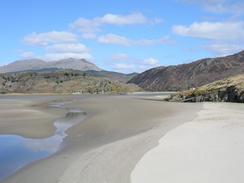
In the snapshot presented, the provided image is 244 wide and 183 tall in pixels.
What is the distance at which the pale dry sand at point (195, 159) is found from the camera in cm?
1180

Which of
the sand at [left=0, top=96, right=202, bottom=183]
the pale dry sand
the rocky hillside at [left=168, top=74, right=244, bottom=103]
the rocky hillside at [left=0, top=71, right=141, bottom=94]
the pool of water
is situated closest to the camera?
the pale dry sand

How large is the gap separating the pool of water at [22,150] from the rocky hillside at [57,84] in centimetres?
13624

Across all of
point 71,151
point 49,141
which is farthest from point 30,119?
point 71,151

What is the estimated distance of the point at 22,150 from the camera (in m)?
20.2

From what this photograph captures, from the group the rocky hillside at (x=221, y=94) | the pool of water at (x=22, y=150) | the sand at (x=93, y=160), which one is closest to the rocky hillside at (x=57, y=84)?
the rocky hillside at (x=221, y=94)

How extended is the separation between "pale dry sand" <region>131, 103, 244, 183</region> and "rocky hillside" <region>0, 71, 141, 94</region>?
14211 cm

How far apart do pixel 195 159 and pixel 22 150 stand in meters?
9.49

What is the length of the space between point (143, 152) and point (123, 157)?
3.31 ft

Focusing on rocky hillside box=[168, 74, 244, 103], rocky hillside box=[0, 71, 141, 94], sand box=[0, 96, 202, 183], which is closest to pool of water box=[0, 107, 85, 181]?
sand box=[0, 96, 202, 183]

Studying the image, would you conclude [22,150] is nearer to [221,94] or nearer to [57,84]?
[221,94]

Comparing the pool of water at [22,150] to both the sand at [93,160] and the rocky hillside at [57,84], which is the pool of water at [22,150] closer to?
the sand at [93,160]

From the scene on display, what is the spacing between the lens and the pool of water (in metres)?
16.2

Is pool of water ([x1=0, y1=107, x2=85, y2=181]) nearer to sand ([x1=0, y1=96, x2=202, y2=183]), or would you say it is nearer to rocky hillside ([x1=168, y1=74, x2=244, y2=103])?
sand ([x1=0, y1=96, x2=202, y2=183])

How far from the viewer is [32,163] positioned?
16531mm
